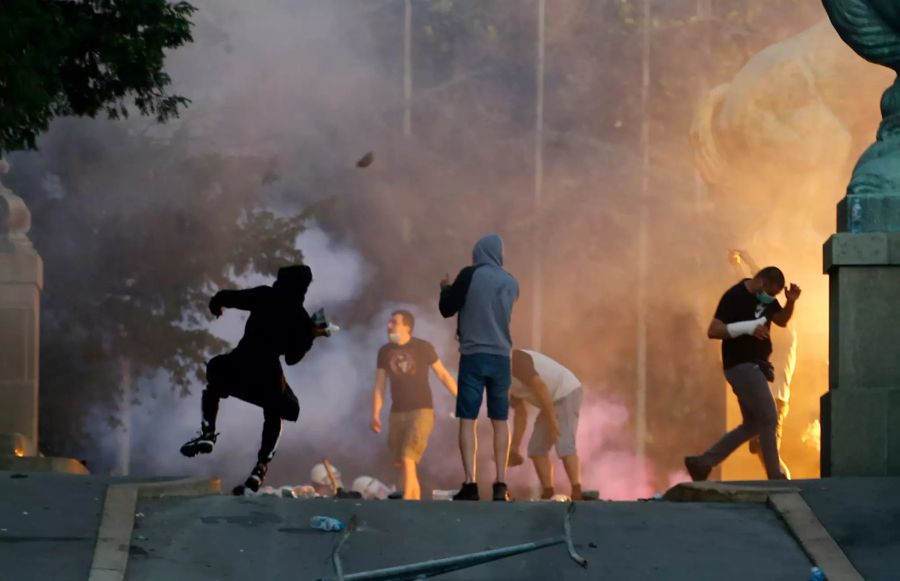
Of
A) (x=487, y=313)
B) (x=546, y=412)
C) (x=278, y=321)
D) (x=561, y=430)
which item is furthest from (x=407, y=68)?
(x=278, y=321)

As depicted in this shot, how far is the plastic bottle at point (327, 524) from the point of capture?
9102 mm

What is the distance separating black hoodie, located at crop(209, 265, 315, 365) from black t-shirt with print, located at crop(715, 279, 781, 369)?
3.09 m

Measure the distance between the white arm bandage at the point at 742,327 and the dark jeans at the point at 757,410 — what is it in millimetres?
238

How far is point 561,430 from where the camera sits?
18.4 m

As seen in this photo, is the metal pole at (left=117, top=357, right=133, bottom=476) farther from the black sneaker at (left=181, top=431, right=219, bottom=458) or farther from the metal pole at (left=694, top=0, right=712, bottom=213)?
the black sneaker at (left=181, top=431, right=219, bottom=458)

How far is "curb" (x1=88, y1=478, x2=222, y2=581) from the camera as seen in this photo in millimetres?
8250

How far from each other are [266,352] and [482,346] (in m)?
1.25

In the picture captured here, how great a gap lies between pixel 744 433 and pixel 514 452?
4424 millimetres

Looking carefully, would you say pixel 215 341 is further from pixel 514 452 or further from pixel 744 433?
pixel 744 433

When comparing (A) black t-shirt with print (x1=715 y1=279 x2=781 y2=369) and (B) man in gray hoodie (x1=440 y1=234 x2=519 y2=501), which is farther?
(A) black t-shirt with print (x1=715 y1=279 x2=781 y2=369)

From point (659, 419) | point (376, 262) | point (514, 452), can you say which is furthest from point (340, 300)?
point (514, 452)

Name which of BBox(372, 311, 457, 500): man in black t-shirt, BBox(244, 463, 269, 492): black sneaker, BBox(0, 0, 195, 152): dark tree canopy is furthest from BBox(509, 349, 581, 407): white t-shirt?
BBox(244, 463, 269, 492): black sneaker

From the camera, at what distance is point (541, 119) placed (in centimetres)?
2475

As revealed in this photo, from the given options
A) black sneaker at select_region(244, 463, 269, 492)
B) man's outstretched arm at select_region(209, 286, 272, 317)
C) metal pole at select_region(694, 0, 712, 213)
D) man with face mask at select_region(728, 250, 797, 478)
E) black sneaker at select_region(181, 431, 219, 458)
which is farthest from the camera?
metal pole at select_region(694, 0, 712, 213)
